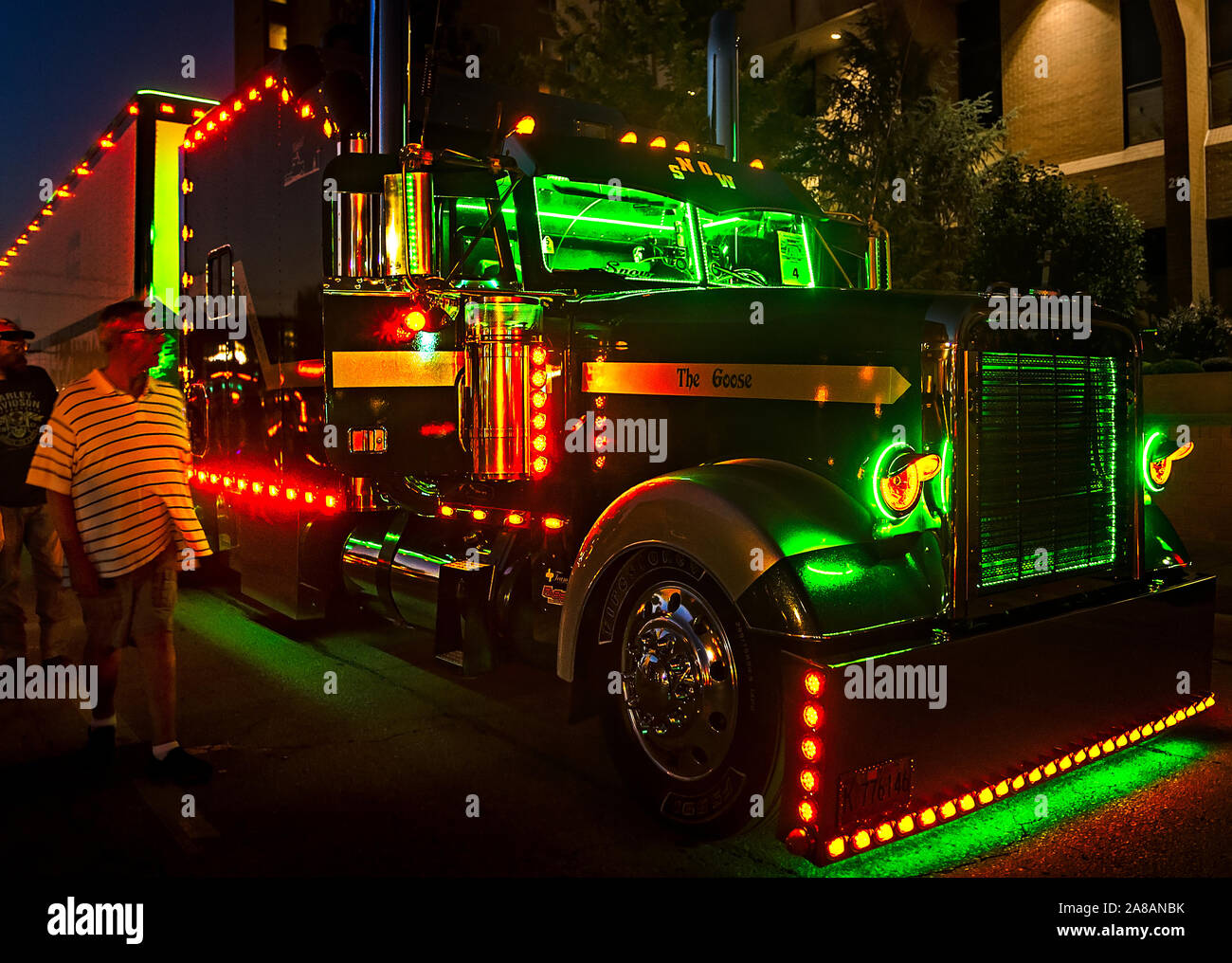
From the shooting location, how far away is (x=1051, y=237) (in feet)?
50.2

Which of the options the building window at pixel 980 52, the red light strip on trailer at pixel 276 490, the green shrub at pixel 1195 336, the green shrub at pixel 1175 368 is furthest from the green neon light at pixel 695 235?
the building window at pixel 980 52

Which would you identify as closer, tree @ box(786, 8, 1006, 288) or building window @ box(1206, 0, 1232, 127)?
tree @ box(786, 8, 1006, 288)

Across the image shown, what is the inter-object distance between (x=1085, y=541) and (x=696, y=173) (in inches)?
101

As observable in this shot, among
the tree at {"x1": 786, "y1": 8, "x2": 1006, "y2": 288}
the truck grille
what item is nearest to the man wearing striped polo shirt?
the truck grille

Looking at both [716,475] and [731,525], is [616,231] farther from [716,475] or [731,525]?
[731,525]

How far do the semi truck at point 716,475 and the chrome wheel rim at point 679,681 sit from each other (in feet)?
0.04

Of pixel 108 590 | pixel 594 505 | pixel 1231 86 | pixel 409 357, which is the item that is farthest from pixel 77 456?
pixel 1231 86

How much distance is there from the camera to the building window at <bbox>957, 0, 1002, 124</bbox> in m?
21.8

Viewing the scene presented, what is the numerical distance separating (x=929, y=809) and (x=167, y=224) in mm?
7137

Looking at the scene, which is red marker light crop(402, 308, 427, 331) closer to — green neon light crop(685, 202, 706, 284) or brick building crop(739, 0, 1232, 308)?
green neon light crop(685, 202, 706, 284)

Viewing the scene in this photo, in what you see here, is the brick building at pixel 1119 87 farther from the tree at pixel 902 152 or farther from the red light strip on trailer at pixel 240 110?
the red light strip on trailer at pixel 240 110

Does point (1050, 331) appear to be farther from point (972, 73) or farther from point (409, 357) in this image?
point (972, 73)

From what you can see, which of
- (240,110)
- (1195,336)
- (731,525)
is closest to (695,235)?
(731,525)

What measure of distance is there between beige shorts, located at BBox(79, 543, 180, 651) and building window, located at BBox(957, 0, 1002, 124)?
2056 cm
